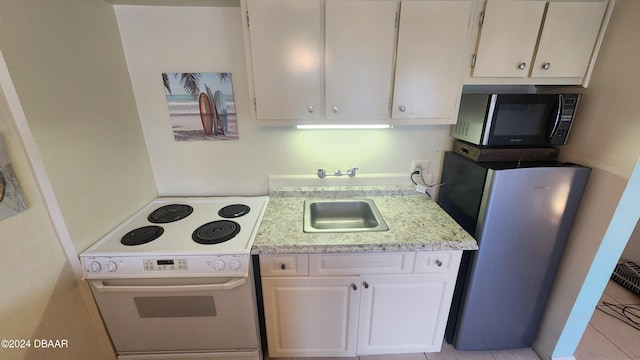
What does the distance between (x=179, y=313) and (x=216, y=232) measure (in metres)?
0.46

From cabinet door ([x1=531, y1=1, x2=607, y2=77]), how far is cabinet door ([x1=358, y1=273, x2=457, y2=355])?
1241 mm

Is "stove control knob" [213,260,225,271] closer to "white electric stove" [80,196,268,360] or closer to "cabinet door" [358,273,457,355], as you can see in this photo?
"white electric stove" [80,196,268,360]

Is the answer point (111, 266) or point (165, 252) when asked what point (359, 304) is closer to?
point (165, 252)

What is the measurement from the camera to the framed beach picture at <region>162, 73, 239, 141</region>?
4.86ft

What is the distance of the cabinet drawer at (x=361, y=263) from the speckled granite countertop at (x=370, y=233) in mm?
63

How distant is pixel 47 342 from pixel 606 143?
110 inches

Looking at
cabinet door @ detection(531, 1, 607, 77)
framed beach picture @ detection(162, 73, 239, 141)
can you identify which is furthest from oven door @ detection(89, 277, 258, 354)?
cabinet door @ detection(531, 1, 607, 77)

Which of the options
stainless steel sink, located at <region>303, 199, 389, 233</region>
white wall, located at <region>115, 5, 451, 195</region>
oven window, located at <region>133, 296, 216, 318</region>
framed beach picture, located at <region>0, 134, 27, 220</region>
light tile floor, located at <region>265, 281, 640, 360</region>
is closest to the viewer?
framed beach picture, located at <region>0, 134, 27, 220</region>

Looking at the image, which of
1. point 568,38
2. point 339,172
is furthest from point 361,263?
point 568,38

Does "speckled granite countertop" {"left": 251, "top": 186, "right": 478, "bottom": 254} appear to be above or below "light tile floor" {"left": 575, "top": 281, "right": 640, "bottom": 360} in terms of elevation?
above

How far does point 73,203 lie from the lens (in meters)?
1.11

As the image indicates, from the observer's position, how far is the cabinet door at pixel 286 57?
1.13 m

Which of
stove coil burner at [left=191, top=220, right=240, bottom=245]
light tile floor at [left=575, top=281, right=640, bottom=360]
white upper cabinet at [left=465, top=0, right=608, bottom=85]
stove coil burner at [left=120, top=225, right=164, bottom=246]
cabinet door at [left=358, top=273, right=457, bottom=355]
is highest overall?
white upper cabinet at [left=465, top=0, right=608, bottom=85]

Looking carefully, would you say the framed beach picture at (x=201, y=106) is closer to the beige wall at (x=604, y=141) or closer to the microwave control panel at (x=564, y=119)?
the microwave control panel at (x=564, y=119)
